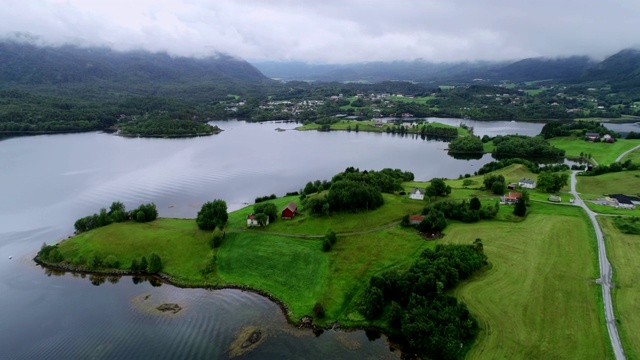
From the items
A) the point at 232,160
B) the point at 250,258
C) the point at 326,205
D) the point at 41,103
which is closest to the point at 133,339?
the point at 250,258

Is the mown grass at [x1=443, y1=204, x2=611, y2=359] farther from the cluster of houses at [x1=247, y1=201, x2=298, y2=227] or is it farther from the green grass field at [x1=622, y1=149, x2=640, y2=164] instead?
the green grass field at [x1=622, y1=149, x2=640, y2=164]

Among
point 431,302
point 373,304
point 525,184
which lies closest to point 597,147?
point 525,184

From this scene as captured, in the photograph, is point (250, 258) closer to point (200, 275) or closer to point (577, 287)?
point (200, 275)

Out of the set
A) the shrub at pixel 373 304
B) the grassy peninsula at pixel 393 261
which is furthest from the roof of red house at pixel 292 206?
the shrub at pixel 373 304

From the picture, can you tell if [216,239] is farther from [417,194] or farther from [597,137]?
[597,137]

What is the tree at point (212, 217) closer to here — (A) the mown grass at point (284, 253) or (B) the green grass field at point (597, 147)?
(A) the mown grass at point (284, 253)
